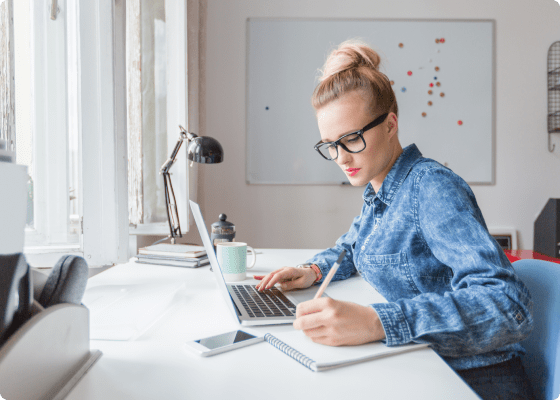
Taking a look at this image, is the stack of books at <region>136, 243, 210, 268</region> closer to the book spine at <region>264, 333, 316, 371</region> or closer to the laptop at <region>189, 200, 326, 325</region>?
the laptop at <region>189, 200, 326, 325</region>

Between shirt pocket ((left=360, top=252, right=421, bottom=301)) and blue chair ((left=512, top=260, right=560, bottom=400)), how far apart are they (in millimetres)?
230

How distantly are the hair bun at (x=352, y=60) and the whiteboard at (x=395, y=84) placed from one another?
168 cm

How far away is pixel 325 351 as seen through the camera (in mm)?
597

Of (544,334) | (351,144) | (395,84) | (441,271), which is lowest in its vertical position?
(544,334)

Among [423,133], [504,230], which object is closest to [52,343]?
[423,133]

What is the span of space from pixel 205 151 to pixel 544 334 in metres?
1.09

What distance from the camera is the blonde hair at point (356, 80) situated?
0.91 m

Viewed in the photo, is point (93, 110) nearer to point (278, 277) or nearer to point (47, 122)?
point (47, 122)

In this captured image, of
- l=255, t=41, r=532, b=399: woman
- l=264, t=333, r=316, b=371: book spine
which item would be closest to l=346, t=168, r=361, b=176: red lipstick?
l=255, t=41, r=532, b=399: woman

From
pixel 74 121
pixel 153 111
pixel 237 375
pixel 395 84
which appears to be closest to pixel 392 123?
pixel 237 375

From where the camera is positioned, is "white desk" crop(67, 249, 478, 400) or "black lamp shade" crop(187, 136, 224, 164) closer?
"white desk" crop(67, 249, 478, 400)

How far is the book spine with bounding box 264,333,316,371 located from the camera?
21.9 inches

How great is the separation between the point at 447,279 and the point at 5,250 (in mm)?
771

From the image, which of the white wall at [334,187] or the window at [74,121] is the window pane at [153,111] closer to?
the white wall at [334,187]
